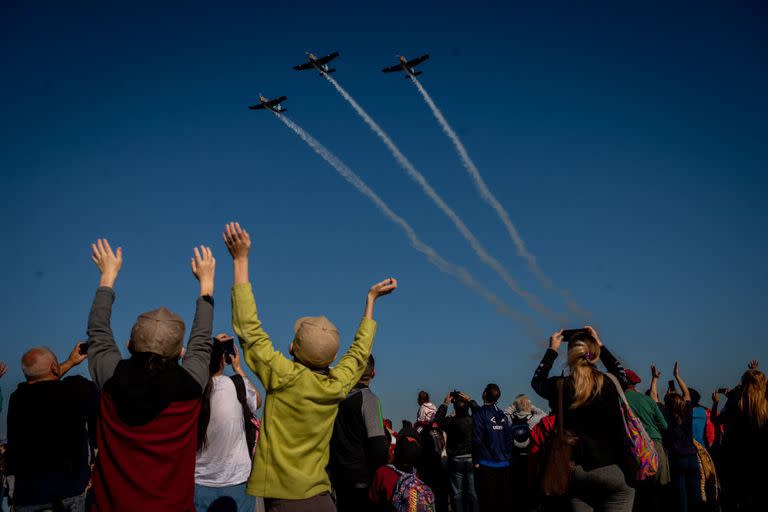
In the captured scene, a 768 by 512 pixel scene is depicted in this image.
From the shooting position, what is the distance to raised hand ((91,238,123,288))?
3.77m

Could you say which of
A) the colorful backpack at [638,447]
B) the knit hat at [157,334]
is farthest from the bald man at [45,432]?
the colorful backpack at [638,447]

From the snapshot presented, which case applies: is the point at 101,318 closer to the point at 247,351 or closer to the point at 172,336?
the point at 172,336

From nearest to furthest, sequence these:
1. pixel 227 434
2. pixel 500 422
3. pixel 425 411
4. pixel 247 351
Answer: pixel 247 351
pixel 227 434
pixel 500 422
pixel 425 411

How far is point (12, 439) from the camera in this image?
16.0 ft

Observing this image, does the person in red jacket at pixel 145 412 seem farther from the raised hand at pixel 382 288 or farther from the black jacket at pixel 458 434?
the black jacket at pixel 458 434

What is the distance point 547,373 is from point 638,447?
0.87 metres

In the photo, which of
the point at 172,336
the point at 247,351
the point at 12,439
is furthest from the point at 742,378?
the point at 12,439

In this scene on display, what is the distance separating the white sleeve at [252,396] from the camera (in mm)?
5828

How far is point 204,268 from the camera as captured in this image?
4.02m

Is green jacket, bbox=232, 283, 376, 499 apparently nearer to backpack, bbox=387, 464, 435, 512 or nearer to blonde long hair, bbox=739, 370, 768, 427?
backpack, bbox=387, 464, 435, 512

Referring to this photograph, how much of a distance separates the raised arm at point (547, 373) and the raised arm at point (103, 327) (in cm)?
322

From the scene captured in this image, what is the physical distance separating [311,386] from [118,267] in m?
1.41

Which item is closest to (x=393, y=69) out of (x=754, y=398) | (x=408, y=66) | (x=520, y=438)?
(x=408, y=66)

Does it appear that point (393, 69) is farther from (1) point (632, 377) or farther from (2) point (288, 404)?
(2) point (288, 404)
